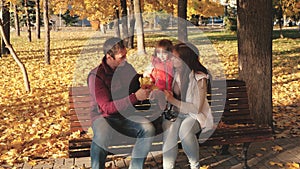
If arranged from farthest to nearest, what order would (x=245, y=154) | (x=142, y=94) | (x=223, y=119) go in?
1. (x=223, y=119)
2. (x=245, y=154)
3. (x=142, y=94)

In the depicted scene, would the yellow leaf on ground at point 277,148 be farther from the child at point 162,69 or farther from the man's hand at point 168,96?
the man's hand at point 168,96

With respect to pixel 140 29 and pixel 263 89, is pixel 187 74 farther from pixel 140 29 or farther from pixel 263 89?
pixel 140 29

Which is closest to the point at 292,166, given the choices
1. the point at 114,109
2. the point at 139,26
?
the point at 114,109

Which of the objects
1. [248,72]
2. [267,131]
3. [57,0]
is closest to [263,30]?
[248,72]

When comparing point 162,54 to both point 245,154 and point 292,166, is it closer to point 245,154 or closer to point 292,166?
point 245,154

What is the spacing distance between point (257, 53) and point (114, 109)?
2.38 m

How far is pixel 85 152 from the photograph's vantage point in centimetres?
428

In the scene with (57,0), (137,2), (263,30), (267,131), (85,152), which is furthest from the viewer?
(57,0)

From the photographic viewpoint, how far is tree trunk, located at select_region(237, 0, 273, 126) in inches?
221

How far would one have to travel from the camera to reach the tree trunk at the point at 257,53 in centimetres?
562

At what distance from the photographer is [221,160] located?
16.5ft

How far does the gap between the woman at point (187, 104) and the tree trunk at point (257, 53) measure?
158cm

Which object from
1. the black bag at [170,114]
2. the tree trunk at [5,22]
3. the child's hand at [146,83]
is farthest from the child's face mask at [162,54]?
the tree trunk at [5,22]

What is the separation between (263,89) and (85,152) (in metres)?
2.67
